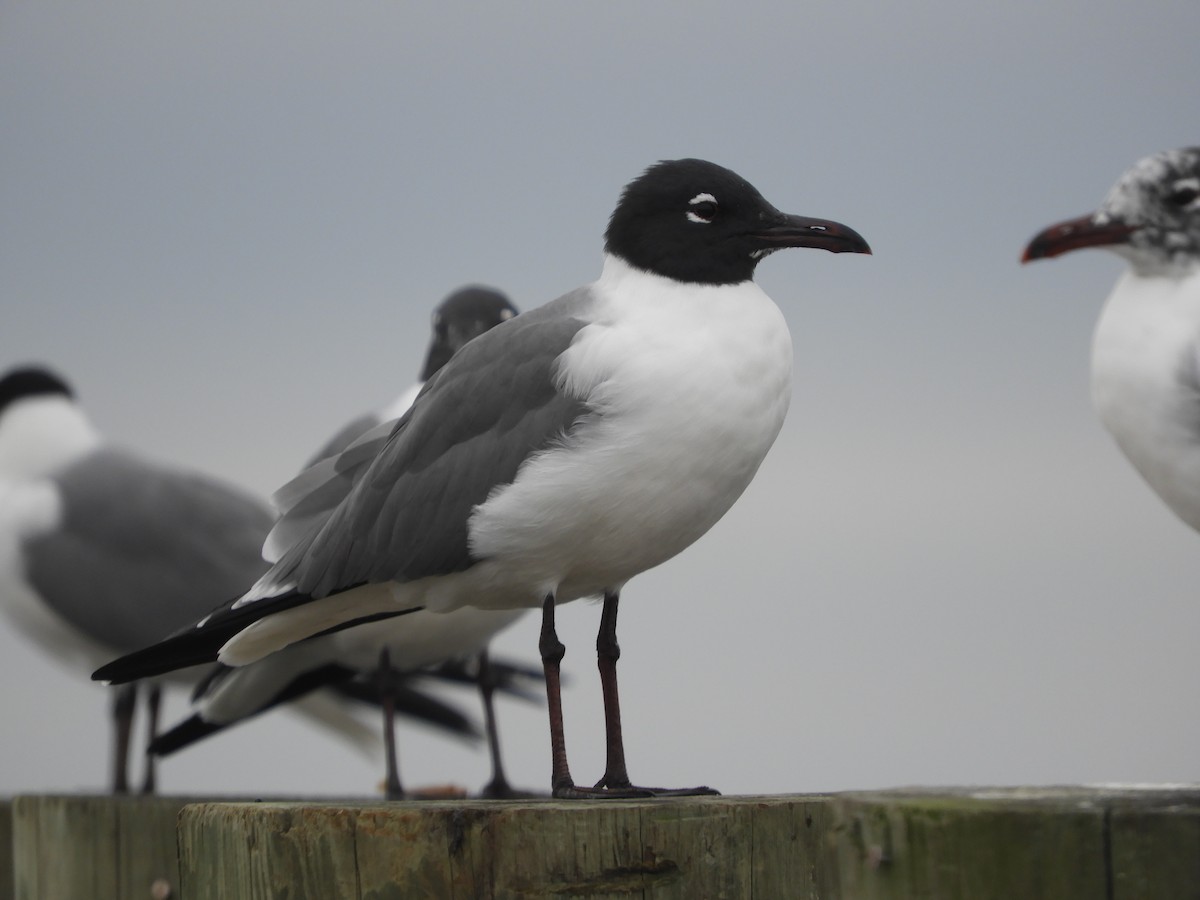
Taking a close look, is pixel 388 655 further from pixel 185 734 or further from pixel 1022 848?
pixel 1022 848

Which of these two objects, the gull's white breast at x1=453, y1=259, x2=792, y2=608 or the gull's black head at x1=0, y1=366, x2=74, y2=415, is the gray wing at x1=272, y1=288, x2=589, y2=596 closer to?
the gull's white breast at x1=453, y1=259, x2=792, y2=608

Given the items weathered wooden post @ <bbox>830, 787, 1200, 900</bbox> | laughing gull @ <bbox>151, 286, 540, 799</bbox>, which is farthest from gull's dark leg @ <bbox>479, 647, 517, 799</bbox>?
weathered wooden post @ <bbox>830, 787, 1200, 900</bbox>

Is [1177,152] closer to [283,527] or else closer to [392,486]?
[392,486]

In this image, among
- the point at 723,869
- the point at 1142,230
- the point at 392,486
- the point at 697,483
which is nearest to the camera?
the point at 723,869

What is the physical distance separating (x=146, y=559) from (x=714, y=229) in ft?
15.5

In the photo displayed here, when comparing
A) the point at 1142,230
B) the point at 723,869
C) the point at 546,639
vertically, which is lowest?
the point at 723,869

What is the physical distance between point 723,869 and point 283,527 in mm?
2405

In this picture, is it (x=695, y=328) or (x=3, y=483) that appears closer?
(x=695, y=328)

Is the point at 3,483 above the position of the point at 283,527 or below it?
above

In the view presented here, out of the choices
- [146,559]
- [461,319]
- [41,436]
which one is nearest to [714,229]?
[461,319]

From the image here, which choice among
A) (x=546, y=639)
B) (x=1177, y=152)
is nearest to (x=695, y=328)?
(x=546, y=639)

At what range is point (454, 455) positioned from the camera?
4.59 m

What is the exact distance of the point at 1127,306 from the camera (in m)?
5.35

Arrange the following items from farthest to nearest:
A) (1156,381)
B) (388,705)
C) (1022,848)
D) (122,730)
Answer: (122,730) → (388,705) → (1156,381) → (1022,848)
